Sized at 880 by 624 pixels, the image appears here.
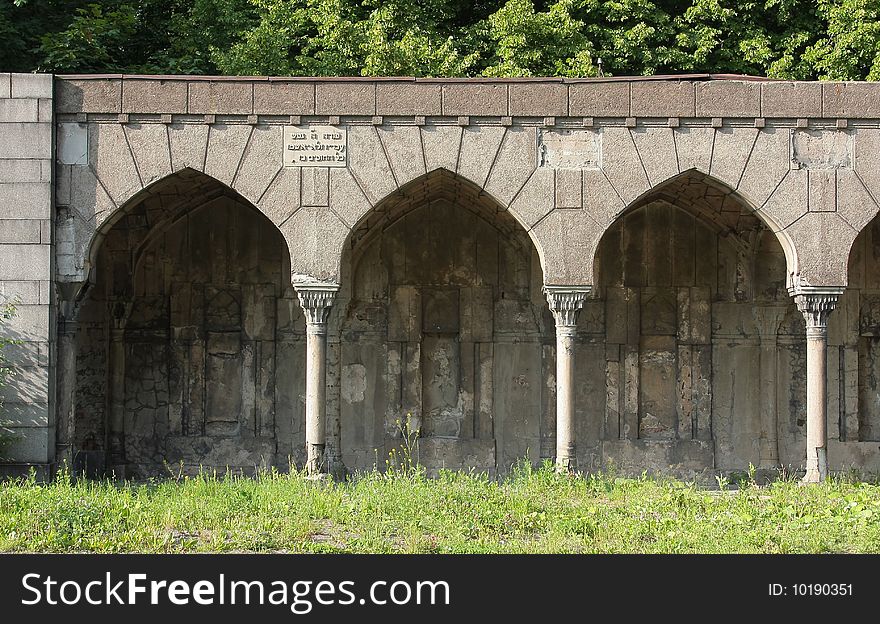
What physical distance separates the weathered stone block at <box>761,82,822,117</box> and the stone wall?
7810mm

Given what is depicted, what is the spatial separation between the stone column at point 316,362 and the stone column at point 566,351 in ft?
8.11

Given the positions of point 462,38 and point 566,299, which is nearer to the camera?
point 566,299

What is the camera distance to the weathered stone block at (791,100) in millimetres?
12977

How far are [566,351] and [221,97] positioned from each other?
4.71m

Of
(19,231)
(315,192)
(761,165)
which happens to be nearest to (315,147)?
(315,192)

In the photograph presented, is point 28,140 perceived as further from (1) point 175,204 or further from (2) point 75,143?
(1) point 175,204

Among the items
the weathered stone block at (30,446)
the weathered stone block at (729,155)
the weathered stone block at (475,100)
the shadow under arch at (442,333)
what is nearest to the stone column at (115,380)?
the weathered stone block at (30,446)

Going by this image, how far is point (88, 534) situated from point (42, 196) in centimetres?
Result: 426

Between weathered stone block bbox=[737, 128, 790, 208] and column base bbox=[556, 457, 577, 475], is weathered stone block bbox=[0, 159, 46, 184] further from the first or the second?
weathered stone block bbox=[737, 128, 790, 208]

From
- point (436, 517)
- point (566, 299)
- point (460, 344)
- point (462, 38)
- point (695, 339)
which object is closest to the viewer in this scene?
point (436, 517)

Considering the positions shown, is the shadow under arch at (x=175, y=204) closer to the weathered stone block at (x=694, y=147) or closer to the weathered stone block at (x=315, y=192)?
the weathered stone block at (x=315, y=192)

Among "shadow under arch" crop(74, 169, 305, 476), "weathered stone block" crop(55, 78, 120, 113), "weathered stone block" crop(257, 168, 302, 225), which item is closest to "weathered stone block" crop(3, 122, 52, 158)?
"weathered stone block" crop(55, 78, 120, 113)

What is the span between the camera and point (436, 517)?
1097 cm

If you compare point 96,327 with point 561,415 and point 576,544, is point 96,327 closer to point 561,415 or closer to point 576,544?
point 561,415
